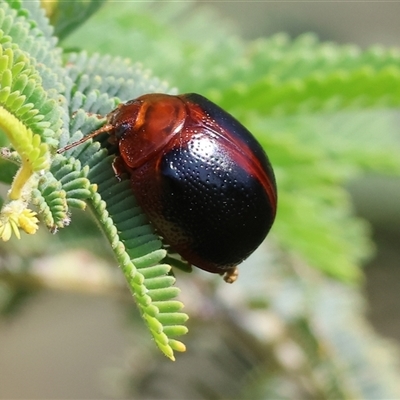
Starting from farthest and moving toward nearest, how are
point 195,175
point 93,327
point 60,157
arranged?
point 93,327 < point 195,175 < point 60,157

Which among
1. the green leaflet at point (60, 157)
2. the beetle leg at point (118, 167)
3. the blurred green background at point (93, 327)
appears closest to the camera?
the green leaflet at point (60, 157)

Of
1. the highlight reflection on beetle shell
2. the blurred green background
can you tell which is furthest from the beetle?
the blurred green background

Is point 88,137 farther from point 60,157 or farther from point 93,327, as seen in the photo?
point 93,327

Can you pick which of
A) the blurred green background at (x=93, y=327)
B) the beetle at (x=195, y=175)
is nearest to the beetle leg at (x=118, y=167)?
the beetle at (x=195, y=175)

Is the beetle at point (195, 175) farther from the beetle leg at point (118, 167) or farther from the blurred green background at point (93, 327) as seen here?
the blurred green background at point (93, 327)

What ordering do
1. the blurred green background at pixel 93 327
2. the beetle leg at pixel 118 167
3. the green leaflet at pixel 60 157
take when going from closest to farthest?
the green leaflet at pixel 60 157, the beetle leg at pixel 118 167, the blurred green background at pixel 93 327

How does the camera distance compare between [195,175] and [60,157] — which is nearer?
[60,157]

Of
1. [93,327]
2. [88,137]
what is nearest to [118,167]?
[88,137]

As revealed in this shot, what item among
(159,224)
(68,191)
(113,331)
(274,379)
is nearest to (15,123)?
(68,191)

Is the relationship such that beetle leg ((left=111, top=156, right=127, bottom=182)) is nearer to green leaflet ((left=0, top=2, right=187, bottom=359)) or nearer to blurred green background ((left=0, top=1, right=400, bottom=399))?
green leaflet ((left=0, top=2, right=187, bottom=359))
